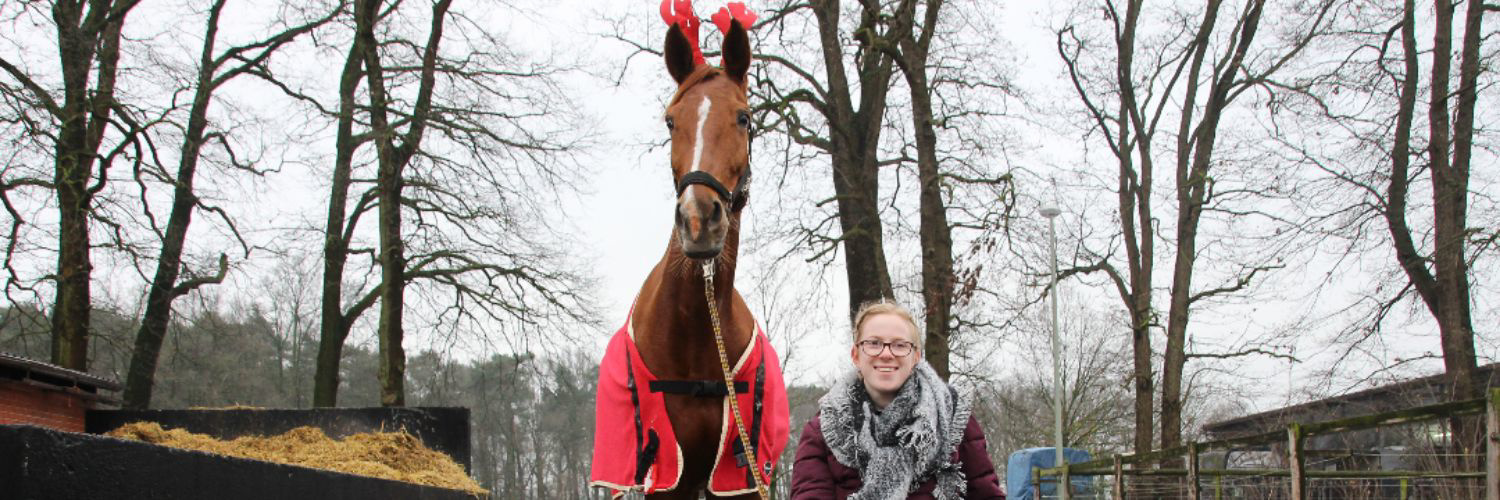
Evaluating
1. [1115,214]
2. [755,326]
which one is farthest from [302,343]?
[755,326]

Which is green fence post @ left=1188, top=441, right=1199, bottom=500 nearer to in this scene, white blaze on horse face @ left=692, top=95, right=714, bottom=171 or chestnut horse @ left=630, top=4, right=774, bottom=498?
chestnut horse @ left=630, top=4, right=774, bottom=498

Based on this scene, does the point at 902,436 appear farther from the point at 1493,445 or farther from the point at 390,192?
the point at 390,192

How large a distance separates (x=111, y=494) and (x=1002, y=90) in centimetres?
1388

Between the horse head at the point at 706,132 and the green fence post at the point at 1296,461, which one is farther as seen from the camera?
the green fence post at the point at 1296,461

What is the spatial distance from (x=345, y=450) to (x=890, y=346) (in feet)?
16.2

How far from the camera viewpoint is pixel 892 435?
344 centimetres

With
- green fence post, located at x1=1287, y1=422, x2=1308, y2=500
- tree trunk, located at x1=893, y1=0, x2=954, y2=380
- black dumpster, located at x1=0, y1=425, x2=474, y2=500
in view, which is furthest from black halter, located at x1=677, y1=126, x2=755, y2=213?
tree trunk, located at x1=893, y1=0, x2=954, y2=380

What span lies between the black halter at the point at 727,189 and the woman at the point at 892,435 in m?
1.03

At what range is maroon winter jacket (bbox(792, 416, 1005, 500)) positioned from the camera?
11.2ft

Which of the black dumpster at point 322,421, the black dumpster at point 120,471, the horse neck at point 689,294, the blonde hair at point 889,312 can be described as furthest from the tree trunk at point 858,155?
the black dumpster at point 120,471

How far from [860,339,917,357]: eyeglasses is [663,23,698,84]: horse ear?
2.15 m

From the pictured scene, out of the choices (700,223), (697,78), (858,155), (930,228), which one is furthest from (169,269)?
(700,223)

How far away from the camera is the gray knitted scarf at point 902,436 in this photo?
334cm

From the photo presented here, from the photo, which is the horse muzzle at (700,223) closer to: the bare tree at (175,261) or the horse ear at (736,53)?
the horse ear at (736,53)
